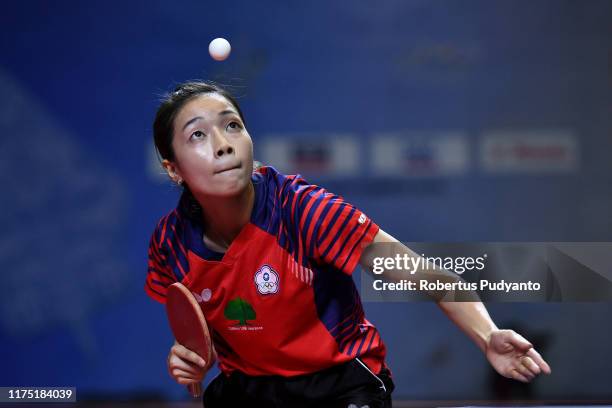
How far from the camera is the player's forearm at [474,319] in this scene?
1.79 metres

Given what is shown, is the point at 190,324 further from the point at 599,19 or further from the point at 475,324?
the point at 599,19

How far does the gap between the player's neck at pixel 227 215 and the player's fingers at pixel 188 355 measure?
251mm

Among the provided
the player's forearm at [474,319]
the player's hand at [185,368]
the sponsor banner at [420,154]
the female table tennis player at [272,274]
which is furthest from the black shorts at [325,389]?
the sponsor banner at [420,154]

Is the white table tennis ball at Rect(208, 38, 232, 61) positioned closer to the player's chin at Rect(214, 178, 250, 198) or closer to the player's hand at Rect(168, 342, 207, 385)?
the player's chin at Rect(214, 178, 250, 198)

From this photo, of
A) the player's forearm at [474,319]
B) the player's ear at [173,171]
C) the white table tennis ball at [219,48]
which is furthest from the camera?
the white table tennis ball at [219,48]

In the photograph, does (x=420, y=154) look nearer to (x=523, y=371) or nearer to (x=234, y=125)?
(x=234, y=125)

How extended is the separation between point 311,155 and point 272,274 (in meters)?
1.10

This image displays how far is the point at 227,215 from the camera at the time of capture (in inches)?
76.9

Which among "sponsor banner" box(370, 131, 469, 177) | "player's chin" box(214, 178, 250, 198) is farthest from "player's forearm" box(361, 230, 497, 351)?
"sponsor banner" box(370, 131, 469, 177)

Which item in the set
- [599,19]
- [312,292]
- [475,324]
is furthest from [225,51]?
[599,19]

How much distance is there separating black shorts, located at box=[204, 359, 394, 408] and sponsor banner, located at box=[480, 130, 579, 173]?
3.96 ft

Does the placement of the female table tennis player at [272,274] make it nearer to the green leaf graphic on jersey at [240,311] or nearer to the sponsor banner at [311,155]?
the green leaf graphic on jersey at [240,311]

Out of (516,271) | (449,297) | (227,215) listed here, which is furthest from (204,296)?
(516,271)

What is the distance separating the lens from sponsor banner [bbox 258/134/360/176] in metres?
2.92
